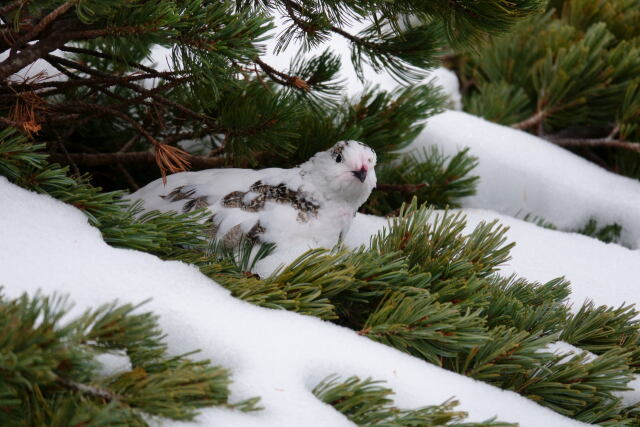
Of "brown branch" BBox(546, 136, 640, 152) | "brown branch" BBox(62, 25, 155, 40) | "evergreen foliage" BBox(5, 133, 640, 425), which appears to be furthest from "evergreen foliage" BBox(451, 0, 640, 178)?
"brown branch" BBox(62, 25, 155, 40)

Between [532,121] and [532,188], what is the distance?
16.6 inches

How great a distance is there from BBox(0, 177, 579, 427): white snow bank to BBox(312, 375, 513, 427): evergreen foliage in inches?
0.8

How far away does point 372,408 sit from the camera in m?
0.98

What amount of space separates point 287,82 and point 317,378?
A: 84 cm

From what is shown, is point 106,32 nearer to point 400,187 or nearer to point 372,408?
point 372,408

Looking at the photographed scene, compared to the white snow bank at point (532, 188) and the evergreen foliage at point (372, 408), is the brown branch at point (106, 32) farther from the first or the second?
the white snow bank at point (532, 188)

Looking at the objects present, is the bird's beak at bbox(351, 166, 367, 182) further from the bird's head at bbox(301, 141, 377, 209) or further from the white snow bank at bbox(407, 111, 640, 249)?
the white snow bank at bbox(407, 111, 640, 249)

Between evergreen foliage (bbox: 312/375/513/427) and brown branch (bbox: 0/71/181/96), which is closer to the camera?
evergreen foliage (bbox: 312/375/513/427)

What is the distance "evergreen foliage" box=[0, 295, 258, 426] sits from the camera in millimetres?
793

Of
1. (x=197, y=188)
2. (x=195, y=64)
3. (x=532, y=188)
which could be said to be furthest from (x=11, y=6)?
(x=532, y=188)

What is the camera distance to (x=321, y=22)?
1.50m

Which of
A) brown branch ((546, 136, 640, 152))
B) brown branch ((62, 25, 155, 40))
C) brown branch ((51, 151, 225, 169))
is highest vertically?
brown branch ((546, 136, 640, 152))

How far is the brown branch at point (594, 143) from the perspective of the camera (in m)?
2.37

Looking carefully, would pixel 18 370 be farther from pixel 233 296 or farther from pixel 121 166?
pixel 121 166
